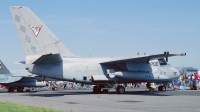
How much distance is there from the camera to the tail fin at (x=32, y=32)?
2448 centimetres

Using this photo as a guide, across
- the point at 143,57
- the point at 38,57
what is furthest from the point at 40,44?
the point at 143,57

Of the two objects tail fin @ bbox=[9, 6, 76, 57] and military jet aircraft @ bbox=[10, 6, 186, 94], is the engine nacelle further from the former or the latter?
tail fin @ bbox=[9, 6, 76, 57]

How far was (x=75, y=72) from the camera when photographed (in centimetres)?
2583

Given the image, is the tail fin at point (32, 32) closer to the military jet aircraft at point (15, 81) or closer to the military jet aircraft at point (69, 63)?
the military jet aircraft at point (69, 63)

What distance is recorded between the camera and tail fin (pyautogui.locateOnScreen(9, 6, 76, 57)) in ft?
80.3

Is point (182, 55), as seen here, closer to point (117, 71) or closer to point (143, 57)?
point (143, 57)

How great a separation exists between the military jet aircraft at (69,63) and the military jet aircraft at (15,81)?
1507 centimetres

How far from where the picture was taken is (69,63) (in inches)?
1012

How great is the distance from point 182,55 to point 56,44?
32.1 feet

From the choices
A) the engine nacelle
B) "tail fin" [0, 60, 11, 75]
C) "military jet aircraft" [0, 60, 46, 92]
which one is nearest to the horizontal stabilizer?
the engine nacelle

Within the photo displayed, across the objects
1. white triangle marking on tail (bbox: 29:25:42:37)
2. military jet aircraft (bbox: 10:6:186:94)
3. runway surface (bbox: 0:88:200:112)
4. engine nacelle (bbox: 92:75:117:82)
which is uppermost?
white triangle marking on tail (bbox: 29:25:42:37)

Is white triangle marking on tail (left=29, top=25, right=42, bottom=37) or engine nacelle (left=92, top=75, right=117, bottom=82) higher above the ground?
white triangle marking on tail (left=29, top=25, right=42, bottom=37)

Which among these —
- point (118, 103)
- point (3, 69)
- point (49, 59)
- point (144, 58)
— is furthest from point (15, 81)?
point (118, 103)

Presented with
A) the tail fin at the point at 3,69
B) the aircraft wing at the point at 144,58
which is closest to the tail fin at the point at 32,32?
the aircraft wing at the point at 144,58
